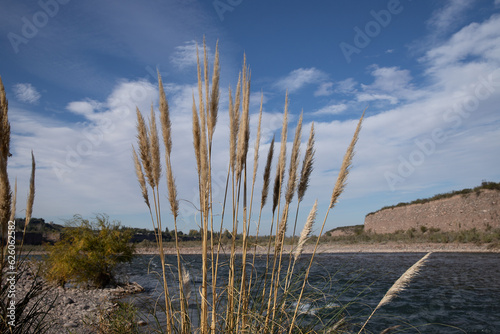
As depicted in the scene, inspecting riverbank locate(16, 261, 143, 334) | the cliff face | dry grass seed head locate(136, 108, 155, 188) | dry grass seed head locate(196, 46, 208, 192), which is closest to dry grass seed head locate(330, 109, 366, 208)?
dry grass seed head locate(196, 46, 208, 192)

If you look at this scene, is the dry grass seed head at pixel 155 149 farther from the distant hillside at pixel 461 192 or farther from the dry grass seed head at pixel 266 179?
the distant hillside at pixel 461 192

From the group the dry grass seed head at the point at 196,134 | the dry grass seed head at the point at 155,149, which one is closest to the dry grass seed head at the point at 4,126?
the dry grass seed head at the point at 155,149

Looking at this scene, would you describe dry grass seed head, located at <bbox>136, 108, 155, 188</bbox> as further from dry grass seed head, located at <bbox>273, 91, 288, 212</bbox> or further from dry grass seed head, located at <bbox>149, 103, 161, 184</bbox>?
dry grass seed head, located at <bbox>273, 91, 288, 212</bbox>

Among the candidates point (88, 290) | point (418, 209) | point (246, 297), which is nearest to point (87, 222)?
point (88, 290)

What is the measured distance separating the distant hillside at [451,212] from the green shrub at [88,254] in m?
29.4

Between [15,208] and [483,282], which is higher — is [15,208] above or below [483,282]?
above

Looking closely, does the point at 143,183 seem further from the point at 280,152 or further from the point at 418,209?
the point at 418,209

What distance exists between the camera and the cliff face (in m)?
27.6

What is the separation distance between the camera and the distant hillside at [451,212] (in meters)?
27.6

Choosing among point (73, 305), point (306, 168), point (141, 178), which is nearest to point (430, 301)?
point (306, 168)

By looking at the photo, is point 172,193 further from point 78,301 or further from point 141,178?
point 78,301

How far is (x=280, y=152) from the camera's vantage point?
2.15 metres

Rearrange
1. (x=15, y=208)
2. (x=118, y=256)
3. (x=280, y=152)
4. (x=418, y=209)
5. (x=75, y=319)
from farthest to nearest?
1. (x=418, y=209)
2. (x=118, y=256)
3. (x=75, y=319)
4. (x=15, y=208)
5. (x=280, y=152)

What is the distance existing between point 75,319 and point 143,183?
15.2 ft
